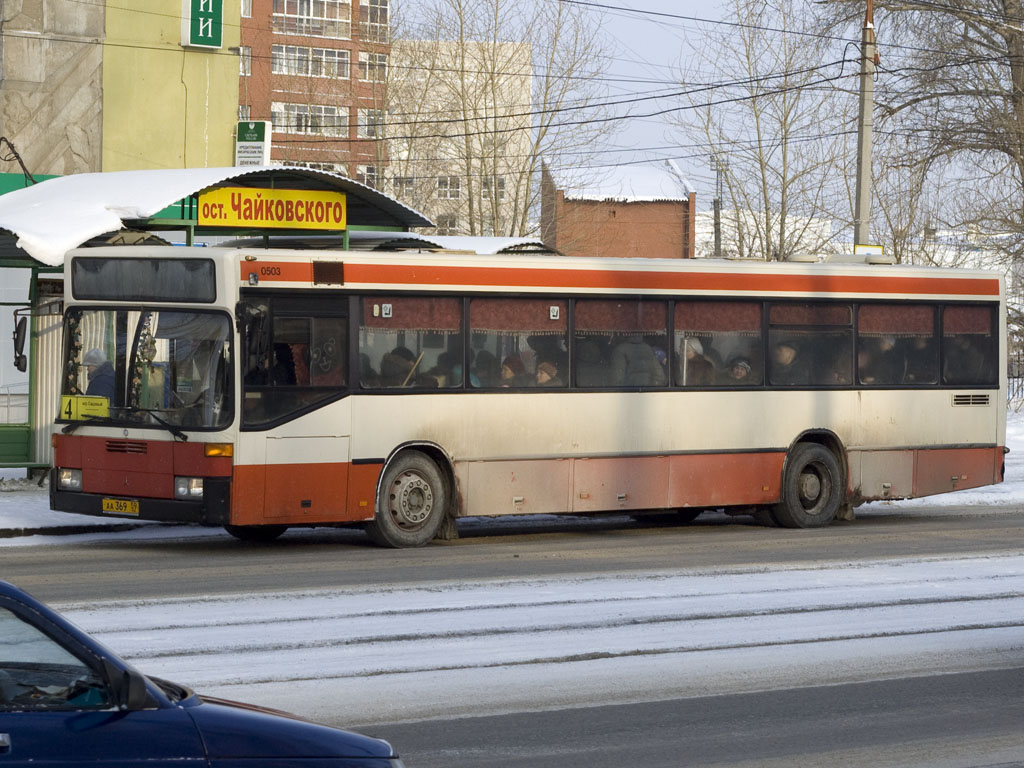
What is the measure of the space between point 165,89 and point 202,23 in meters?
1.44

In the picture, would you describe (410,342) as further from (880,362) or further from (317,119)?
(317,119)

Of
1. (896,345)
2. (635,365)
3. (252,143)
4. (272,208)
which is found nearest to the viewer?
(635,365)

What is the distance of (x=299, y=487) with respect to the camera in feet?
48.2

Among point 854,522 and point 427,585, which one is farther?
point 854,522

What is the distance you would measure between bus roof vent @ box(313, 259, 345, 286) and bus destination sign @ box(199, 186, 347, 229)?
190 inches

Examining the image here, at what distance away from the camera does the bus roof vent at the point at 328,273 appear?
48.8 ft

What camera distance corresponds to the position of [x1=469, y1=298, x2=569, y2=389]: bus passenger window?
15.9 m

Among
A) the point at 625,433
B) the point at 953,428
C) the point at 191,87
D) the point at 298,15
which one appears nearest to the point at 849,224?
the point at 191,87

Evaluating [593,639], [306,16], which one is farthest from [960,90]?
[306,16]

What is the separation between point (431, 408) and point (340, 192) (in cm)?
597

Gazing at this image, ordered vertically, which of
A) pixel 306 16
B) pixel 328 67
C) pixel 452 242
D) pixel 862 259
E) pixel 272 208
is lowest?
pixel 862 259

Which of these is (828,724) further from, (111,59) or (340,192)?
(111,59)

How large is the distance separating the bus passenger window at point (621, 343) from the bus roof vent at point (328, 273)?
2.69 m

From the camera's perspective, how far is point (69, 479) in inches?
589
